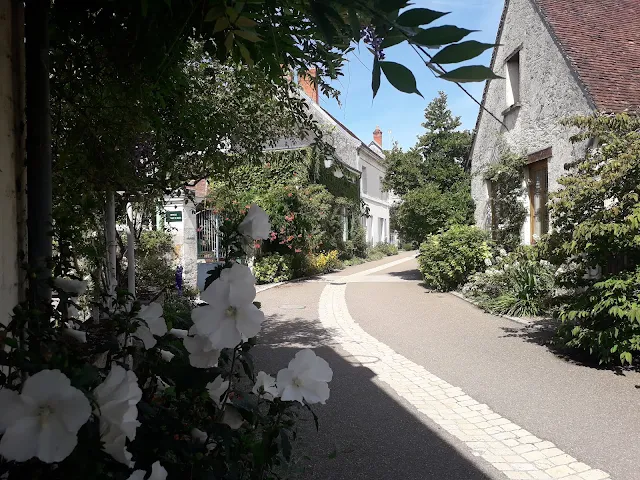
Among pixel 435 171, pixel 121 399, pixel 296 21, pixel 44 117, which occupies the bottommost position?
pixel 121 399

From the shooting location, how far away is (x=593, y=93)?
8.74m

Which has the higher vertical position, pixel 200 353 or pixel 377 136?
pixel 377 136

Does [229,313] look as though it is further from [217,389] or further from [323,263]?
[323,263]

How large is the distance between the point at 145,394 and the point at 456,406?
3977 millimetres

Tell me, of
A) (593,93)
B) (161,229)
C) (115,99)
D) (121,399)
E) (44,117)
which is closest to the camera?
(121,399)

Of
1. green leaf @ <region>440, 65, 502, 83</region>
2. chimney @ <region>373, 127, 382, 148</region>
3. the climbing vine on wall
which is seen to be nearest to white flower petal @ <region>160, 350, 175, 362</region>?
green leaf @ <region>440, 65, 502, 83</region>

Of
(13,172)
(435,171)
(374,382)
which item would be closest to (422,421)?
(374,382)

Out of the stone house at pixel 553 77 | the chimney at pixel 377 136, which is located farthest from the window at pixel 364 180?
the stone house at pixel 553 77

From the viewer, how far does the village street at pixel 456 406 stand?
362 cm

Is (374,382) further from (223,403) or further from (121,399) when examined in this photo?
(121,399)

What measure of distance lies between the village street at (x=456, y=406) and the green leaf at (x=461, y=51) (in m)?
1.92

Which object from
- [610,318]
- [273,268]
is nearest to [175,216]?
[273,268]

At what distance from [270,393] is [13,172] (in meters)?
1.25

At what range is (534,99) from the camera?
10609mm
